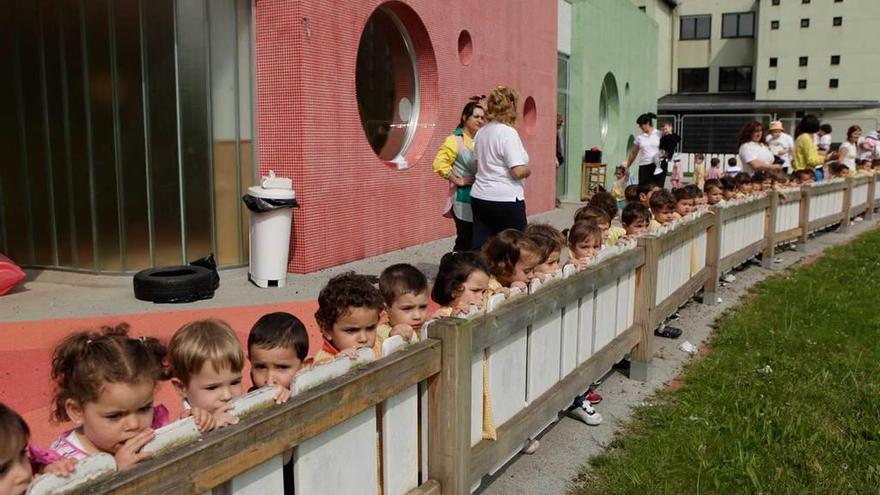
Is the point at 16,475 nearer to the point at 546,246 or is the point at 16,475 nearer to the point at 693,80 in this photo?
the point at 546,246

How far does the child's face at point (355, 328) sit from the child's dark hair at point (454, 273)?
2.14ft

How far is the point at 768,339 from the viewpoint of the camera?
262 inches

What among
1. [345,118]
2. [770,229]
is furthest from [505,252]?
[770,229]

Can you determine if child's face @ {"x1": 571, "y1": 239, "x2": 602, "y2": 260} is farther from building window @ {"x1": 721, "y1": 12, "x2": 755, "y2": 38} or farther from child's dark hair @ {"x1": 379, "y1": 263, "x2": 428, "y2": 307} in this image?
building window @ {"x1": 721, "y1": 12, "x2": 755, "y2": 38}

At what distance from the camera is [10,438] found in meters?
1.90

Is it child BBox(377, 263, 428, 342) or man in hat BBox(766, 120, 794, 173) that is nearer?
child BBox(377, 263, 428, 342)

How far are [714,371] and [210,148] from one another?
553 centimetres

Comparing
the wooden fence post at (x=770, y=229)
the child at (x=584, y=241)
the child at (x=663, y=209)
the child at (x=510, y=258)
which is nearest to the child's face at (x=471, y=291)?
the child at (x=510, y=258)

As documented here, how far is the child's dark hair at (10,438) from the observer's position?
6.16 ft

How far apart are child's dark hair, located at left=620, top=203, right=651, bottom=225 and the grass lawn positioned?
1.19m

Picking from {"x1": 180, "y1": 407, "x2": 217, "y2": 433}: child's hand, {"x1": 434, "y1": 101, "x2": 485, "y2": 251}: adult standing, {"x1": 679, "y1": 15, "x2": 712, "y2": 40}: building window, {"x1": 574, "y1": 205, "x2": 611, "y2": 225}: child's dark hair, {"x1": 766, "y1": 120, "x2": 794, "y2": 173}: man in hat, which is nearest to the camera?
{"x1": 180, "y1": 407, "x2": 217, "y2": 433}: child's hand

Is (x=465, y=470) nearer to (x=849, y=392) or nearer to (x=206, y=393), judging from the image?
(x=206, y=393)

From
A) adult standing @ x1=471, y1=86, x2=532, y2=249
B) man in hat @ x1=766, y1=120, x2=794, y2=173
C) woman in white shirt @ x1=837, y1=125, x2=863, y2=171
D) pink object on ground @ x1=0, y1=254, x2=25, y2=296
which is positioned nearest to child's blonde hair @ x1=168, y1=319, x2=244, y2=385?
adult standing @ x1=471, y1=86, x2=532, y2=249

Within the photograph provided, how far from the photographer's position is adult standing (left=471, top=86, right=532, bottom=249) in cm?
643
